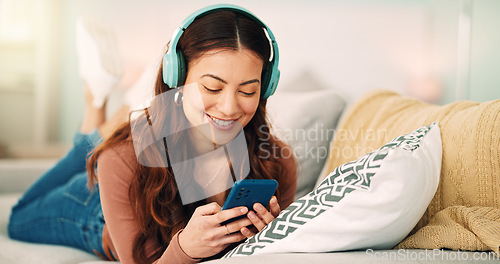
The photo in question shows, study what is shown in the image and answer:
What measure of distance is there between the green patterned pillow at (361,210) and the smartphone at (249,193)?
0.17 ft

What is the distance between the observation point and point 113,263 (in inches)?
42.9

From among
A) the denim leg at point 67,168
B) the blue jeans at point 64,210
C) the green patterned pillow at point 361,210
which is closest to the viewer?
the green patterned pillow at point 361,210

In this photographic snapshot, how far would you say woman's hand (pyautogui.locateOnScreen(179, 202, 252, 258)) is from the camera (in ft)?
2.41

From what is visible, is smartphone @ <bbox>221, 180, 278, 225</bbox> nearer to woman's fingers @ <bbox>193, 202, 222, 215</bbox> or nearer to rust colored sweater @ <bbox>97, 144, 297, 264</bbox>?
woman's fingers @ <bbox>193, 202, 222, 215</bbox>

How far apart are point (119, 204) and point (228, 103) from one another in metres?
0.31

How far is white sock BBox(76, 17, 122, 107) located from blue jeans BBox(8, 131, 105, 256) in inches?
16.9

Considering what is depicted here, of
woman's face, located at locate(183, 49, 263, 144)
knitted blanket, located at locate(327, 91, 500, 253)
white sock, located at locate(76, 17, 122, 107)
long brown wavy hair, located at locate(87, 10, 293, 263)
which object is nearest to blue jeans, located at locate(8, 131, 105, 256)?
long brown wavy hair, located at locate(87, 10, 293, 263)

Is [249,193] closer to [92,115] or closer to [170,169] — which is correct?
[170,169]

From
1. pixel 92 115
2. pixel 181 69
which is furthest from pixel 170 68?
pixel 92 115

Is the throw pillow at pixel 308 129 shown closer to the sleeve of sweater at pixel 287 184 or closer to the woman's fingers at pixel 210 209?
the sleeve of sweater at pixel 287 184

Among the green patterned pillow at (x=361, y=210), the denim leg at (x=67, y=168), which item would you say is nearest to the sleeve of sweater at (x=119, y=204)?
the green patterned pillow at (x=361, y=210)

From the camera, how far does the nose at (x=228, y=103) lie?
85cm

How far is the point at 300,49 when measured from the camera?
2885mm

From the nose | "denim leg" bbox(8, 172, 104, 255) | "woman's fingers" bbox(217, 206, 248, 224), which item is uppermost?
the nose
